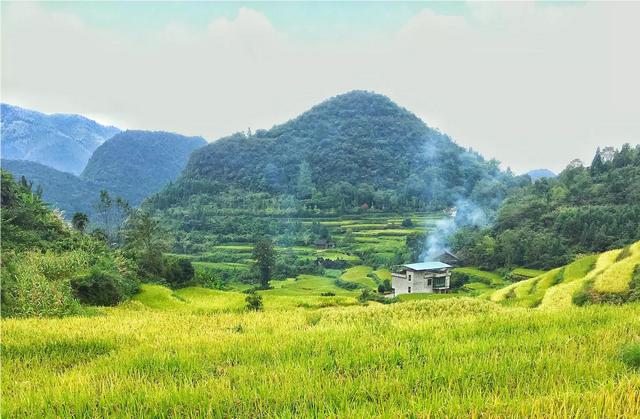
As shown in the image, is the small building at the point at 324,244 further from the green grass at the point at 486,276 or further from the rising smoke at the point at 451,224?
the green grass at the point at 486,276

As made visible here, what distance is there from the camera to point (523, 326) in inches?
276

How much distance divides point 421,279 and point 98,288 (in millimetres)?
57211

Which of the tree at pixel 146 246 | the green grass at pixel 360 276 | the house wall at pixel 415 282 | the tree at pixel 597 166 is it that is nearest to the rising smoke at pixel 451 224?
the green grass at pixel 360 276

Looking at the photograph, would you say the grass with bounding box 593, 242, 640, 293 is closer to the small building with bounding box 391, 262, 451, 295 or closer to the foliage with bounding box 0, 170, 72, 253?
the foliage with bounding box 0, 170, 72, 253

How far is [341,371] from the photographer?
5.01 m

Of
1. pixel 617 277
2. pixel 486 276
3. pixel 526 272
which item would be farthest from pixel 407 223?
pixel 617 277

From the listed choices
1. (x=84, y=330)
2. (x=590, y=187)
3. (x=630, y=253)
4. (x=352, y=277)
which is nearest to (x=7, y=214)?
(x=84, y=330)

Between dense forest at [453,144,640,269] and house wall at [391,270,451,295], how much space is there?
30.1 metres

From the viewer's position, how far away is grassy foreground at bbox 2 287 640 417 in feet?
12.3

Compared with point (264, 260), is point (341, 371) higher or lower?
higher

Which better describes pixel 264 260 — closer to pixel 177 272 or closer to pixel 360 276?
pixel 360 276

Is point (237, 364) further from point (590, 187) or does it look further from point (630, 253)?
point (590, 187)

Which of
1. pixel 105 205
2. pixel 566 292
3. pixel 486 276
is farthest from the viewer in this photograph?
pixel 105 205

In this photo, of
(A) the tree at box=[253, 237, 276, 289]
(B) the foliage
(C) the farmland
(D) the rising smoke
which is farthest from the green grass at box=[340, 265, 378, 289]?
(C) the farmland
